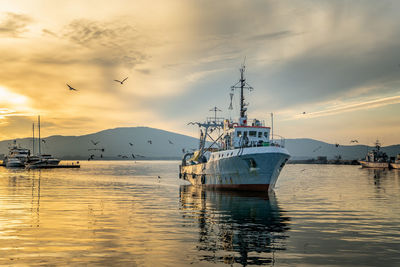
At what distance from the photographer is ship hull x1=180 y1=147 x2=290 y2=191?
42.9 metres

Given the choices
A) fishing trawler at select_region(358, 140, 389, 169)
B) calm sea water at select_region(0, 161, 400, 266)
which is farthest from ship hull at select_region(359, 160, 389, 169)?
calm sea water at select_region(0, 161, 400, 266)

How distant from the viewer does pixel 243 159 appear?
43.7 m

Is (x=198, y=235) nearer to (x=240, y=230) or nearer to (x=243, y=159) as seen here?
(x=240, y=230)

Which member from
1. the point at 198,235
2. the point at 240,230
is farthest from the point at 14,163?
the point at 198,235

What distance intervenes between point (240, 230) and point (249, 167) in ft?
76.5

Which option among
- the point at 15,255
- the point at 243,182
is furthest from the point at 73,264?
the point at 243,182

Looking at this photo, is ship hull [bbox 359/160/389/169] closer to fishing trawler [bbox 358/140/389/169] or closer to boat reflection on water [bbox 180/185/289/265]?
fishing trawler [bbox 358/140/389/169]

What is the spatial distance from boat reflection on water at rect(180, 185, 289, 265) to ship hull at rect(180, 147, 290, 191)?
7636 millimetres

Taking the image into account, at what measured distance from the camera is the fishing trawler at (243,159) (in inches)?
1697

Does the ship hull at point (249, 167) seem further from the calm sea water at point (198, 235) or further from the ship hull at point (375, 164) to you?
the ship hull at point (375, 164)

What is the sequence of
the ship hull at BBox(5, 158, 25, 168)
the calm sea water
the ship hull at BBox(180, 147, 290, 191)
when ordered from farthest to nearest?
the ship hull at BBox(5, 158, 25, 168), the ship hull at BBox(180, 147, 290, 191), the calm sea water

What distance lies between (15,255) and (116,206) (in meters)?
17.4

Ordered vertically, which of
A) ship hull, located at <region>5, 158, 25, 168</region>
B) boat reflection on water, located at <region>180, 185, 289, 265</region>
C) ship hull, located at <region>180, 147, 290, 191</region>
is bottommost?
ship hull, located at <region>5, 158, 25, 168</region>

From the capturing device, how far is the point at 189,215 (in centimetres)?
2692
